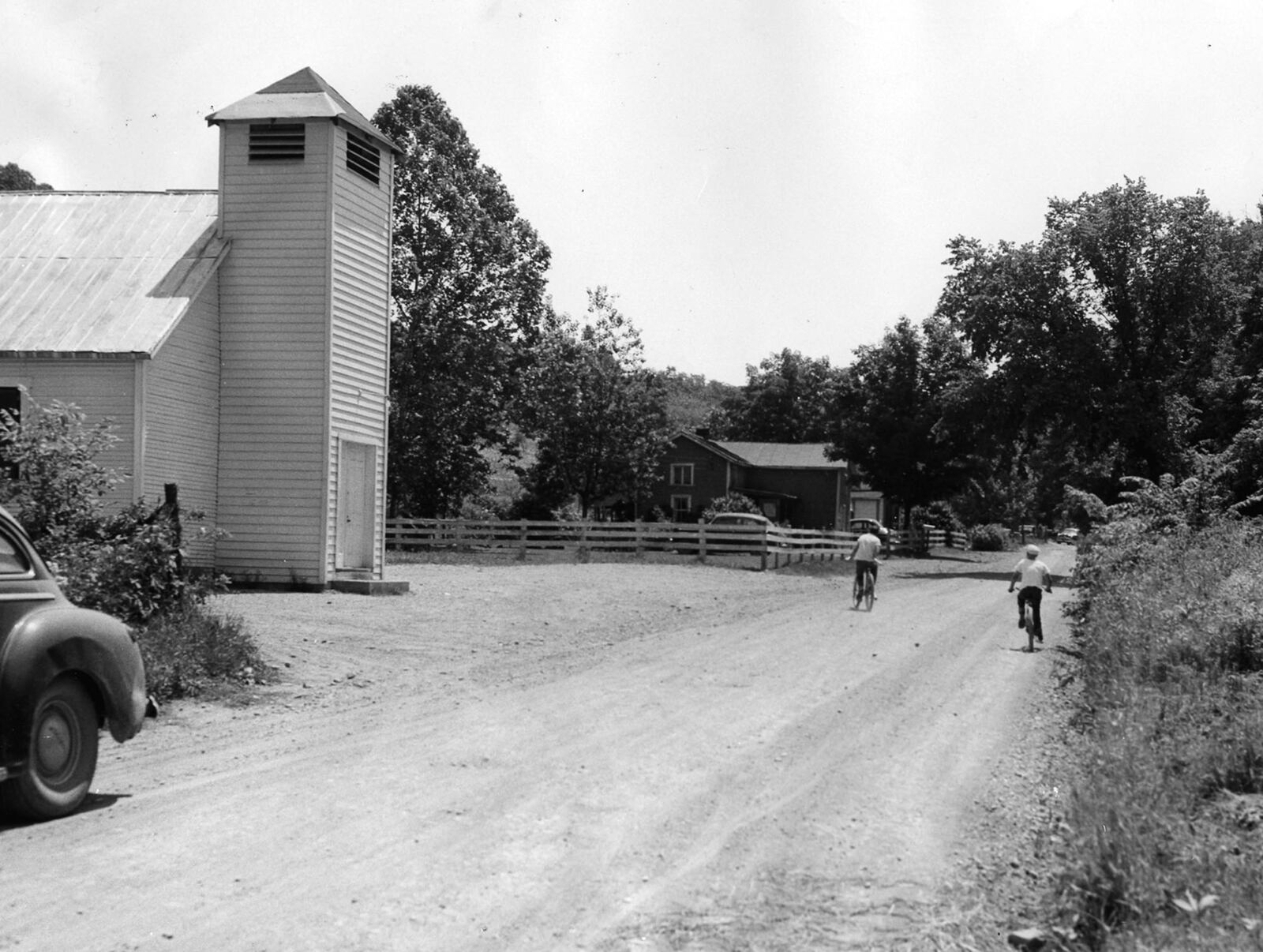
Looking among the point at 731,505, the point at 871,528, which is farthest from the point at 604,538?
the point at 871,528

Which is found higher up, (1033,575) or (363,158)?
(363,158)

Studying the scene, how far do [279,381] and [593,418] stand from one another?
1227 inches

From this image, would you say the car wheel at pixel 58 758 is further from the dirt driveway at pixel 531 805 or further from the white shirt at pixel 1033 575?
the white shirt at pixel 1033 575

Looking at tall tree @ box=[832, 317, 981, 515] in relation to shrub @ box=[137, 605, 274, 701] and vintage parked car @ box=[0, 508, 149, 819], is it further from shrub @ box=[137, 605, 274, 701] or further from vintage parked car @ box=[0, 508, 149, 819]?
vintage parked car @ box=[0, 508, 149, 819]

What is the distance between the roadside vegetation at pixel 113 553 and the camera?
12.3 metres

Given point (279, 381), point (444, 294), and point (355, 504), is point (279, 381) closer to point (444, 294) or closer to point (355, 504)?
point (355, 504)

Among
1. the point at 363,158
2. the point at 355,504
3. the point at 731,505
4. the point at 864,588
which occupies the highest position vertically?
the point at 363,158

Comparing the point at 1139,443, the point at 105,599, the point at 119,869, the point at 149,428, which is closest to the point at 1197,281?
the point at 1139,443

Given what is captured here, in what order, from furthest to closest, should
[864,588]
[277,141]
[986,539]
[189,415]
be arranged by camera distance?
1. [986,539]
2. [864,588]
3. [277,141]
4. [189,415]

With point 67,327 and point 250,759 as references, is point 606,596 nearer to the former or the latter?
point 67,327

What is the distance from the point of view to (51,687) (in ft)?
25.1

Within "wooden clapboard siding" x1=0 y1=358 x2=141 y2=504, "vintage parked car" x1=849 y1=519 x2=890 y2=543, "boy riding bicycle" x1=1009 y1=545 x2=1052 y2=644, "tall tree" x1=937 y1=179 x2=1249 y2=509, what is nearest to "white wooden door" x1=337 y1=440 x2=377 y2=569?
"wooden clapboard siding" x1=0 y1=358 x2=141 y2=504

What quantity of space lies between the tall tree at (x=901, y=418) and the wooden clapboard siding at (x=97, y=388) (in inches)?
1884

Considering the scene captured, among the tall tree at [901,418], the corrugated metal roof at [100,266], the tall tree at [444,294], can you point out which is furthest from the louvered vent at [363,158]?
the tall tree at [901,418]
